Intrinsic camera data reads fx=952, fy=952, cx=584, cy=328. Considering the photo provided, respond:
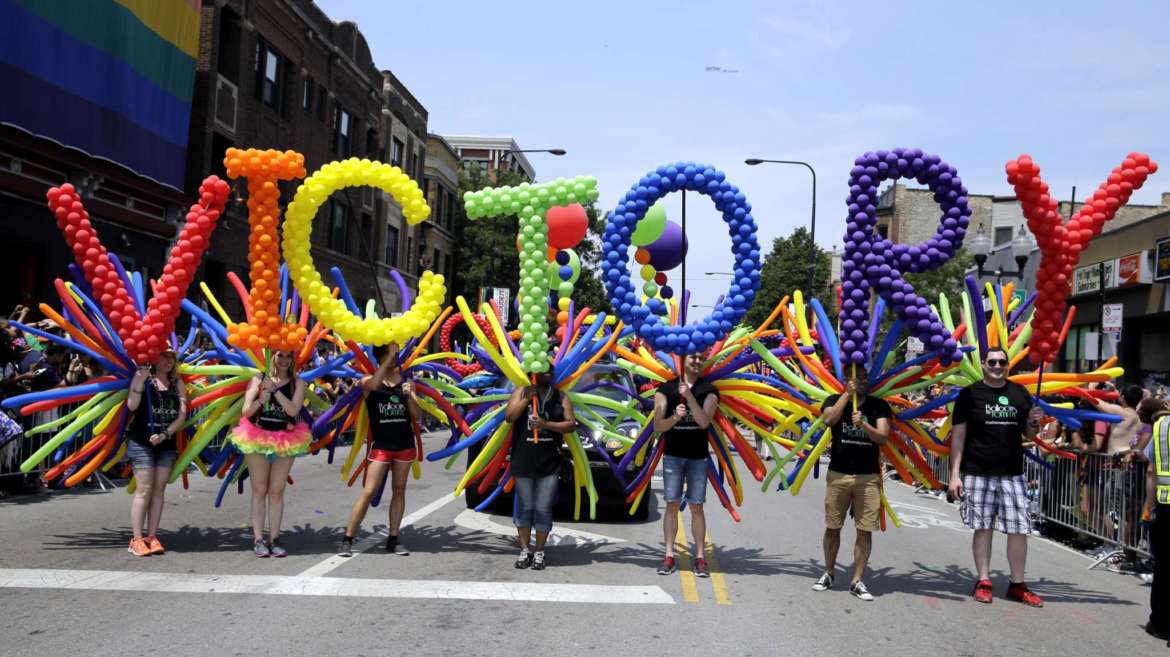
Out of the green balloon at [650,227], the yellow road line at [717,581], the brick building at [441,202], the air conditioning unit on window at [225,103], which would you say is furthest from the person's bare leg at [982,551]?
the brick building at [441,202]

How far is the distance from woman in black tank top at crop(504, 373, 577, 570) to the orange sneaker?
2.85 metres

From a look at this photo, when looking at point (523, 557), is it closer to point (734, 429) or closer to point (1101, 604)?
point (734, 429)

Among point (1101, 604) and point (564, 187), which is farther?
point (564, 187)

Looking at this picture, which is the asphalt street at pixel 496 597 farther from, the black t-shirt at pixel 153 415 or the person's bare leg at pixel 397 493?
the black t-shirt at pixel 153 415

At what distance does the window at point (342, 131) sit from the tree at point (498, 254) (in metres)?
6.08

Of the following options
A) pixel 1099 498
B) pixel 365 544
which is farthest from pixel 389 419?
pixel 1099 498

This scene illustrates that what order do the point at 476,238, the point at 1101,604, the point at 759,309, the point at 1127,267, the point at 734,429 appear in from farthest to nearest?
1. the point at 759,309
2. the point at 476,238
3. the point at 1127,267
4. the point at 734,429
5. the point at 1101,604

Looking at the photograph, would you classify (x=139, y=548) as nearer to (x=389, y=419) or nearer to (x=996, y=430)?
(x=389, y=419)

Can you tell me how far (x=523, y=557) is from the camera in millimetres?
7430

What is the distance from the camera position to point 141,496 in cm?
739

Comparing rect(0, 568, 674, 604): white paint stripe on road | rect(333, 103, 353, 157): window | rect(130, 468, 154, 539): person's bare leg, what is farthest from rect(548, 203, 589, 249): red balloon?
rect(333, 103, 353, 157): window

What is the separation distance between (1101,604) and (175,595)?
21.5 feet

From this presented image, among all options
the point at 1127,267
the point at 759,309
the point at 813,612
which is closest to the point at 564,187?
the point at 813,612

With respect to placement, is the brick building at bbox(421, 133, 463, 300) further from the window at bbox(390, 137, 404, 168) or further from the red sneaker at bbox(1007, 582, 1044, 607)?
the red sneaker at bbox(1007, 582, 1044, 607)
